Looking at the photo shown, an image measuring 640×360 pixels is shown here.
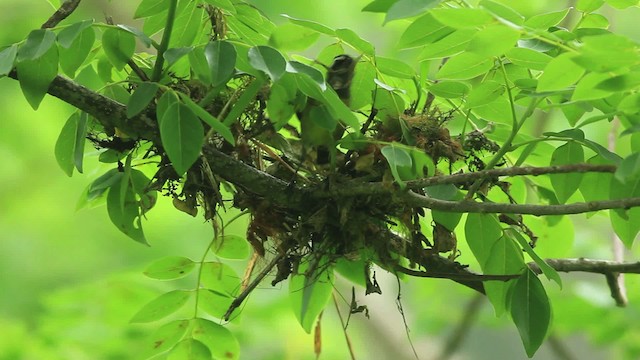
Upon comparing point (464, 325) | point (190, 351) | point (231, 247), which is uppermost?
point (231, 247)

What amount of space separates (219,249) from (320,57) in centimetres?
31

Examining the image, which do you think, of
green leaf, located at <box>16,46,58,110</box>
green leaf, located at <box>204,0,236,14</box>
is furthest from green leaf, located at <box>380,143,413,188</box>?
green leaf, located at <box>16,46,58,110</box>

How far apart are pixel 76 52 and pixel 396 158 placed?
1.19 feet

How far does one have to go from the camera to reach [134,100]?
78 centimetres

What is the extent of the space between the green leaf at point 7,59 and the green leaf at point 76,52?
0.07 m

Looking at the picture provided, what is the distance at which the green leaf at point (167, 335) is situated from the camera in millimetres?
1078

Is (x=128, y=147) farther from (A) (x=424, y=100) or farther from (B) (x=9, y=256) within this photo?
(B) (x=9, y=256)

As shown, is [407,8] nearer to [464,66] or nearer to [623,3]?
[464,66]

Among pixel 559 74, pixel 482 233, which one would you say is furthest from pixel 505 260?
pixel 559 74

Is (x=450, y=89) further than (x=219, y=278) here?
No

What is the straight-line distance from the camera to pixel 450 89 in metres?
0.92

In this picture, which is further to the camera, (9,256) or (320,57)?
(9,256)

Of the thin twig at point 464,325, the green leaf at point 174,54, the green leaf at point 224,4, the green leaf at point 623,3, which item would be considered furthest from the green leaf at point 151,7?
the thin twig at point 464,325

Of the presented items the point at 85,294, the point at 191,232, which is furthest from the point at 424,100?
the point at 191,232
